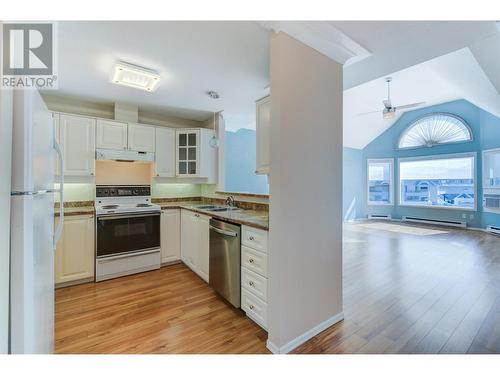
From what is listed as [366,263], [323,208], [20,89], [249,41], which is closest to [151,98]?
[249,41]

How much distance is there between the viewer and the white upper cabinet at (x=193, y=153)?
383cm

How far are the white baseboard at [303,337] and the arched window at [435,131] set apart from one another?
23.7ft

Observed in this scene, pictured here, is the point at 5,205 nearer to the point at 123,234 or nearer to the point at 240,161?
the point at 123,234

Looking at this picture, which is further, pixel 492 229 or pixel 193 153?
pixel 492 229

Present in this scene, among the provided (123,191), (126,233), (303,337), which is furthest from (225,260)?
(123,191)

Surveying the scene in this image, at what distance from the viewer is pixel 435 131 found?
6.86 m

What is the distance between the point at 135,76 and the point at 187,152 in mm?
1541

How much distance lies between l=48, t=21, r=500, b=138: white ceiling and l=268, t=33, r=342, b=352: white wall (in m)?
0.36

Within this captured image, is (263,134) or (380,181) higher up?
(263,134)

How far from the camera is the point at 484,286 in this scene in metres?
2.73

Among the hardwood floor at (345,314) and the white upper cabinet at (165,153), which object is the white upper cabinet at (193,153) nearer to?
the white upper cabinet at (165,153)

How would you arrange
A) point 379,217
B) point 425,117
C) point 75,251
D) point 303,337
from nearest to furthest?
1. point 303,337
2. point 75,251
3. point 425,117
4. point 379,217

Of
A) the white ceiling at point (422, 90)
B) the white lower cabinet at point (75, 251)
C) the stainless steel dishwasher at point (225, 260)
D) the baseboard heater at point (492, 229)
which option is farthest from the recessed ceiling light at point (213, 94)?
the baseboard heater at point (492, 229)
